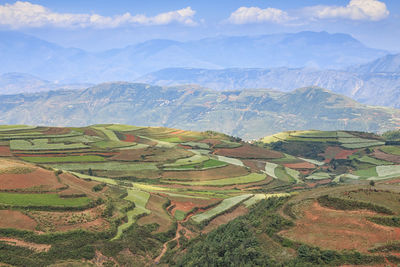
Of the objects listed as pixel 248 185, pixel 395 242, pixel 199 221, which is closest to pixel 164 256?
pixel 199 221

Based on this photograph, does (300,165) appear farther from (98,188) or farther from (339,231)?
(339,231)

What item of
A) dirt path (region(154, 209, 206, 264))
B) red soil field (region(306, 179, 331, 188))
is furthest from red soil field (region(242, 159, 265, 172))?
dirt path (region(154, 209, 206, 264))

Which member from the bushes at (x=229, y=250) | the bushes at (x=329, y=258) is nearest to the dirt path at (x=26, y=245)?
the bushes at (x=229, y=250)

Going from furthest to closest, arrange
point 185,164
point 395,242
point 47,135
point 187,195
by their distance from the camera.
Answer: point 47,135, point 185,164, point 187,195, point 395,242

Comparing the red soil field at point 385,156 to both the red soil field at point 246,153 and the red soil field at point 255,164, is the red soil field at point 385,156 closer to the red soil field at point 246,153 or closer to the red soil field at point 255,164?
the red soil field at point 246,153

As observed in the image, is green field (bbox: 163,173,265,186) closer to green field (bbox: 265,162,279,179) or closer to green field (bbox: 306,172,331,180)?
green field (bbox: 265,162,279,179)

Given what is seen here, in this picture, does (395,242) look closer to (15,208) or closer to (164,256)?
(164,256)
